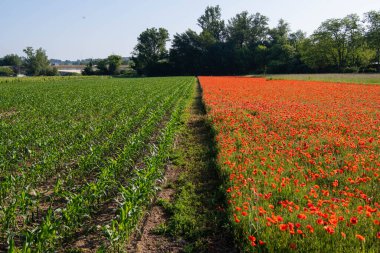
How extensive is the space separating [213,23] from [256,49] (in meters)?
29.3

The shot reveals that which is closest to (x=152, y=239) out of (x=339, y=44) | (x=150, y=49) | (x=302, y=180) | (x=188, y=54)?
(x=302, y=180)

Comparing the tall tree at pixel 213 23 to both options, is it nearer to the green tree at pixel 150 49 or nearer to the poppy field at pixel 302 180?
the green tree at pixel 150 49

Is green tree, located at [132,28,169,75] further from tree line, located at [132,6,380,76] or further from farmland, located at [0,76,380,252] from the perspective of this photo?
farmland, located at [0,76,380,252]

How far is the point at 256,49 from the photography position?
269ft

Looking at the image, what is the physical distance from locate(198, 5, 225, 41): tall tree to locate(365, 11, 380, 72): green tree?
143 ft

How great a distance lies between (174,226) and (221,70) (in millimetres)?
82701

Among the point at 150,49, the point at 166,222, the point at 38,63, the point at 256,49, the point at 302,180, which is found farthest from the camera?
the point at 38,63

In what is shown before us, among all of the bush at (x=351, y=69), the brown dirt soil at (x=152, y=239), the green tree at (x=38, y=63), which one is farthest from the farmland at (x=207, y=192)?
the green tree at (x=38, y=63)

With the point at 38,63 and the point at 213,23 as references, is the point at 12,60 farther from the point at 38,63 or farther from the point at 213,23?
the point at 213,23

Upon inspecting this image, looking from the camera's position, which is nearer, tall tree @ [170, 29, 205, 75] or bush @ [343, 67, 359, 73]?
bush @ [343, 67, 359, 73]


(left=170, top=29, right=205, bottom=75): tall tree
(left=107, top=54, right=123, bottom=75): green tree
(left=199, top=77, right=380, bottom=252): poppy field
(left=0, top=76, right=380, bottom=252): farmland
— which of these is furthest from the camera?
(left=107, top=54, right=123, bottom=75): green tree

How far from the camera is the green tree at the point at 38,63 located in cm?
12424

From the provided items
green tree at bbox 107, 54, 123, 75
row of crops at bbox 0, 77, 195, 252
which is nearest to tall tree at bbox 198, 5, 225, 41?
green tree at bbox 107, 54, 123, 75

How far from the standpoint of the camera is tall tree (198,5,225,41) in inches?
4129
